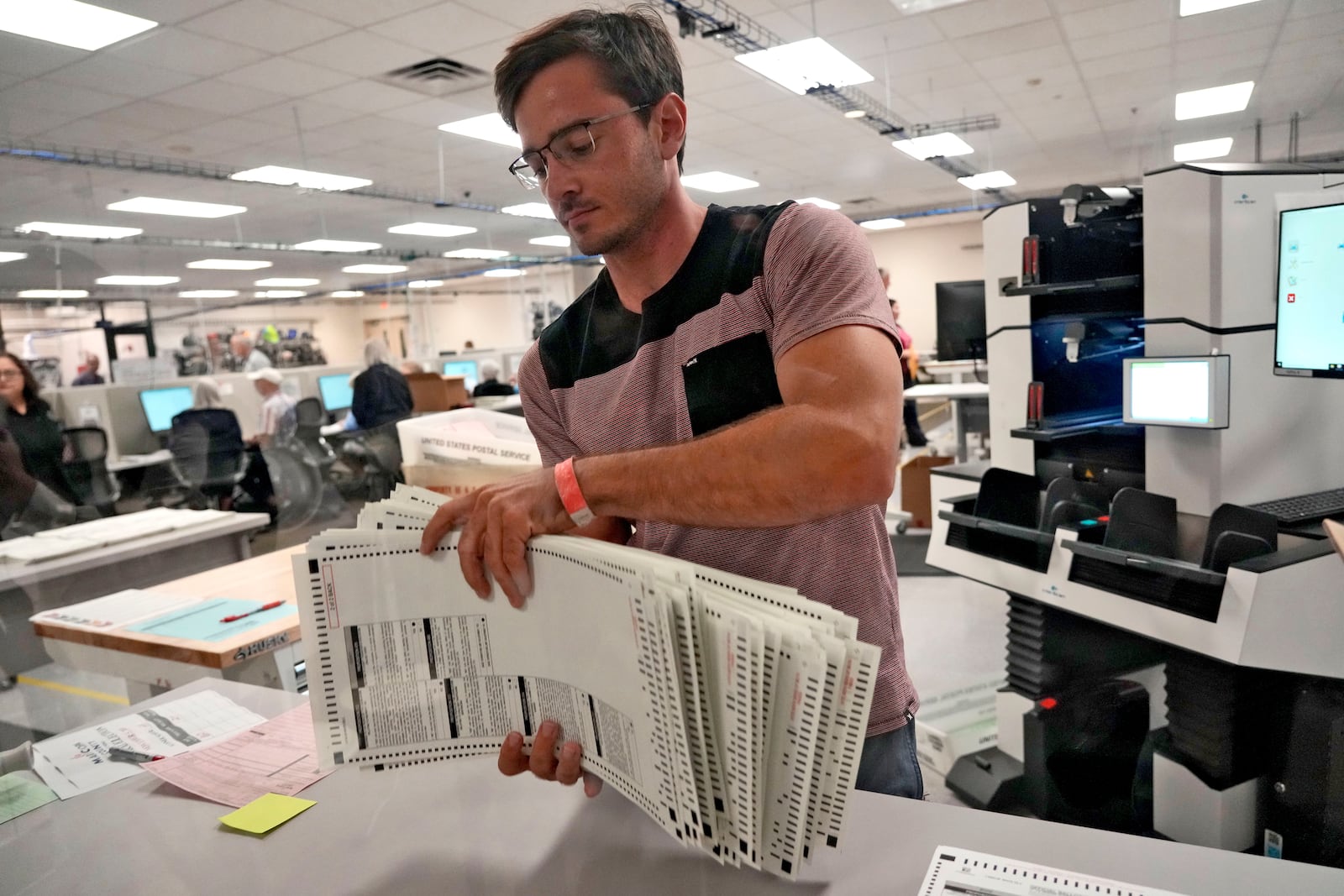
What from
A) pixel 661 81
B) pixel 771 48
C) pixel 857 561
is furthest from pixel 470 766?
pixel 771 48

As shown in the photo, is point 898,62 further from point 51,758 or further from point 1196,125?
point 51,758

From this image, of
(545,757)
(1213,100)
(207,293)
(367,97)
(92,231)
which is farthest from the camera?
(207,293)

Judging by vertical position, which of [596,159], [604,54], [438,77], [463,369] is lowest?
[463,369]

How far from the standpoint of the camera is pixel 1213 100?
7.02m

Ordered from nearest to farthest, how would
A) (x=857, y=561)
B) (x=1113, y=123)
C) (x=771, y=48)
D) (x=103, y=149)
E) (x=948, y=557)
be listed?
(x=857, y=561) < (x=948, y=557) < (x=771, y=48) < (x=103, y=149) < (x=1113, y=123)

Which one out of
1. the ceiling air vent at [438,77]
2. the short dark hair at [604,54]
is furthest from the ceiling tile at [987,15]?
the short dark hair at [604,54]

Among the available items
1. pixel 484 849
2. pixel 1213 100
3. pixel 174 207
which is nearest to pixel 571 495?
pixel 484 849

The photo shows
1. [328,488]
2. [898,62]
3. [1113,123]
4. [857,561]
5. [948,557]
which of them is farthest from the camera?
[1113,123]

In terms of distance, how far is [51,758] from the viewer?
3.88 ft

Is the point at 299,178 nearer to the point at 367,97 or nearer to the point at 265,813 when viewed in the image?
the point at 367,97

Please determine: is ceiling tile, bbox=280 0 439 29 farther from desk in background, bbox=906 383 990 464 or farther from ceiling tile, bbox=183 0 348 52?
desk in background, bbox=906 383 990 464

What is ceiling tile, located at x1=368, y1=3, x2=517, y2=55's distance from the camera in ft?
13.6

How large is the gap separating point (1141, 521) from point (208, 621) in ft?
7.34

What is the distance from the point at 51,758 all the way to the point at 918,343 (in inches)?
351
